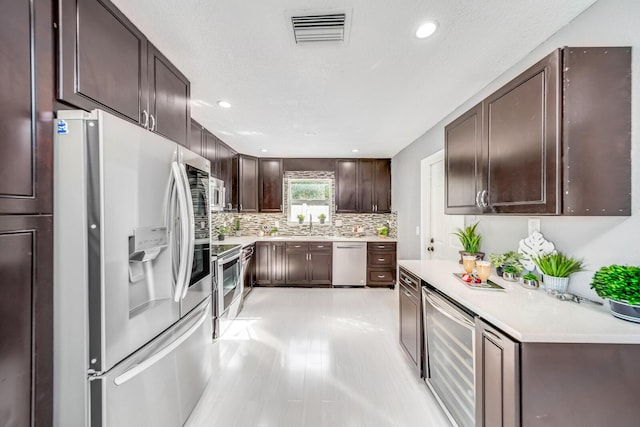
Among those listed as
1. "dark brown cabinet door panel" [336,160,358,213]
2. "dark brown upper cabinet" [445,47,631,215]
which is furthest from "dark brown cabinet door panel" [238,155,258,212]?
"dark brown upper cabinet" [445,47,631,215]

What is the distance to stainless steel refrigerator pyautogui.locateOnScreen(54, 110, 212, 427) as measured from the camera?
1.01 metres

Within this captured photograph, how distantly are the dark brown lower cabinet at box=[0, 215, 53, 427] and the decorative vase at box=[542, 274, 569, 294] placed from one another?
2.52 metres

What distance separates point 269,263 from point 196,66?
3406 millimetres

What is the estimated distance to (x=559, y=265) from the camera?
1.47 meters

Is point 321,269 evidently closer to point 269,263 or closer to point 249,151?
point 269,263

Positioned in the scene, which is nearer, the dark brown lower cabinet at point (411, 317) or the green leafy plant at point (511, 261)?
the green leafy plant at point (511, 261)

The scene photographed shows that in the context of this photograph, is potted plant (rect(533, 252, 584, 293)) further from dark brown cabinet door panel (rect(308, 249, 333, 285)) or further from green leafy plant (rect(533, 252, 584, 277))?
dark brown cabinet door panel (rect(308, 249, 333, 285))

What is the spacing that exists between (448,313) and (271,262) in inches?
137

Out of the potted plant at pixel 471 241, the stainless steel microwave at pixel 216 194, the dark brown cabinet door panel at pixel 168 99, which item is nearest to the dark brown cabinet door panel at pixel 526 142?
the potted plant at pixel 471 241

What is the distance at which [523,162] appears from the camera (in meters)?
1.38

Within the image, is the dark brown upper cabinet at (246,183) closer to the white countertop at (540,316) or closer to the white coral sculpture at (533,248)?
the white countertop at (540,316)

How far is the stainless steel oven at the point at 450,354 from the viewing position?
4.50ft

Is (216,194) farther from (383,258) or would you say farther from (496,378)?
(496,378)

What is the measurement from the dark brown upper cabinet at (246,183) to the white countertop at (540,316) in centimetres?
368
